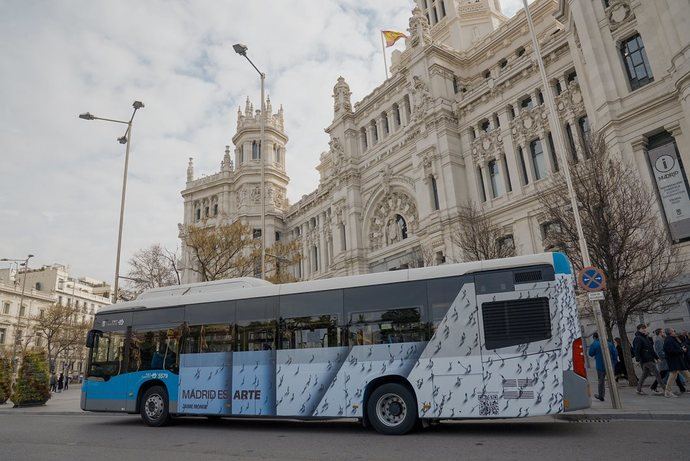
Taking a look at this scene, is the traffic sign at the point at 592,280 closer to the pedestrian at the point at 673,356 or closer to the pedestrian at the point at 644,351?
the pedestrian at the point at 673,356

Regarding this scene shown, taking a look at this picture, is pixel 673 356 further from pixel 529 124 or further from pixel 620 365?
pixel 529 124

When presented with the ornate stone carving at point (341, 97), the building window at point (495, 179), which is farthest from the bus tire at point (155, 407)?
the ornate stone carving at point (341, 97)

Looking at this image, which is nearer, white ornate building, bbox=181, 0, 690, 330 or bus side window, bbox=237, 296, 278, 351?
bus side window, bbox=237, 296, 278, 351

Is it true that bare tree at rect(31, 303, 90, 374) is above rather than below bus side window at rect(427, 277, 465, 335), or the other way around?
above

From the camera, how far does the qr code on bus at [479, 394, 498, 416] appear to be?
8422 millimetres

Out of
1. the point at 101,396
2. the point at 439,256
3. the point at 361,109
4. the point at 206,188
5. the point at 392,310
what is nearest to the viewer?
the point at 392,310

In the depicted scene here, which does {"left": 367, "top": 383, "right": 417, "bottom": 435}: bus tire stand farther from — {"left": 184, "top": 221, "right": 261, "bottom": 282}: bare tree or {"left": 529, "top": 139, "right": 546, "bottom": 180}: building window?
{"left": 529, "top": 139, "right": 546, "bottom": 180}: building window

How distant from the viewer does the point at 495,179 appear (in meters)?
32.9

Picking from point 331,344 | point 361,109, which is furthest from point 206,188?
point 331,344

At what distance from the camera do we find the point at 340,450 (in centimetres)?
745

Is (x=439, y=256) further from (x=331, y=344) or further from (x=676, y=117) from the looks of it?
(x=331, y=344)

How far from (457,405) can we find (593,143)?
12.6 metres

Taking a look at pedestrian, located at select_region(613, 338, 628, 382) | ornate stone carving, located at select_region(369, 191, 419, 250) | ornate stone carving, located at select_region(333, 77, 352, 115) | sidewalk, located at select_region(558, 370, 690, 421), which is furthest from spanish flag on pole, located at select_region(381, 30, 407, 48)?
sidewalk, located at select_region(558, 370, 690, 421)

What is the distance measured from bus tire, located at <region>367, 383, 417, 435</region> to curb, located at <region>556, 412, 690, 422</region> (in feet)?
12.6
